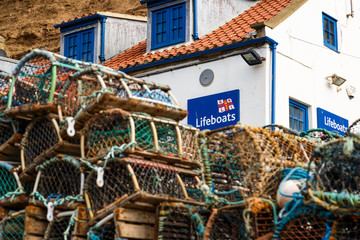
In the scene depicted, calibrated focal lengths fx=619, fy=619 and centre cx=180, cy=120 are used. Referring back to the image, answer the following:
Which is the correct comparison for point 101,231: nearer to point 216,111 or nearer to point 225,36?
point 216,111

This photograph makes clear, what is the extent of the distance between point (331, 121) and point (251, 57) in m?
2.27

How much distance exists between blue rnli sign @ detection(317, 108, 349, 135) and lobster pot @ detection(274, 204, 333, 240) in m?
5.83

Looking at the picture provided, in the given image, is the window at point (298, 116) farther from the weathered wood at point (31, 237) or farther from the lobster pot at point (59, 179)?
the weathered wood at point (31, 237)

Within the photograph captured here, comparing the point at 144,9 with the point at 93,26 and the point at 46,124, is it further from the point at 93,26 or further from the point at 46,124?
the point at 46,124

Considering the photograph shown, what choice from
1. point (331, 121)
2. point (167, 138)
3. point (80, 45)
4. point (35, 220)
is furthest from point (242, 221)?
point (80, 45)

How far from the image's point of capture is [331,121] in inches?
439

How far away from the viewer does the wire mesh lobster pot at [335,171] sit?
14.8 ft

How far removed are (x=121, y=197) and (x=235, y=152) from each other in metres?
1.24

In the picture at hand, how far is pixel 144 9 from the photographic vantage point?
20859 millimetres

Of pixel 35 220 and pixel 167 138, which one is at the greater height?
pixel 167 138

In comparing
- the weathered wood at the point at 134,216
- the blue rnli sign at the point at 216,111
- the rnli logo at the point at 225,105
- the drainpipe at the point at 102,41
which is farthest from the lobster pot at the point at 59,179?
the drainpipe at the point at 102,41

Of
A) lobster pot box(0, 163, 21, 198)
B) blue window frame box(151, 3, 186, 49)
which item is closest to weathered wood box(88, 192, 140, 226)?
lobster pot box(0, 163, 21, 198)

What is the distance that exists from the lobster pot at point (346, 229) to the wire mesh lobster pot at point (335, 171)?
19 cm

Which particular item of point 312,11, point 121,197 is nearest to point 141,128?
point 121,197
